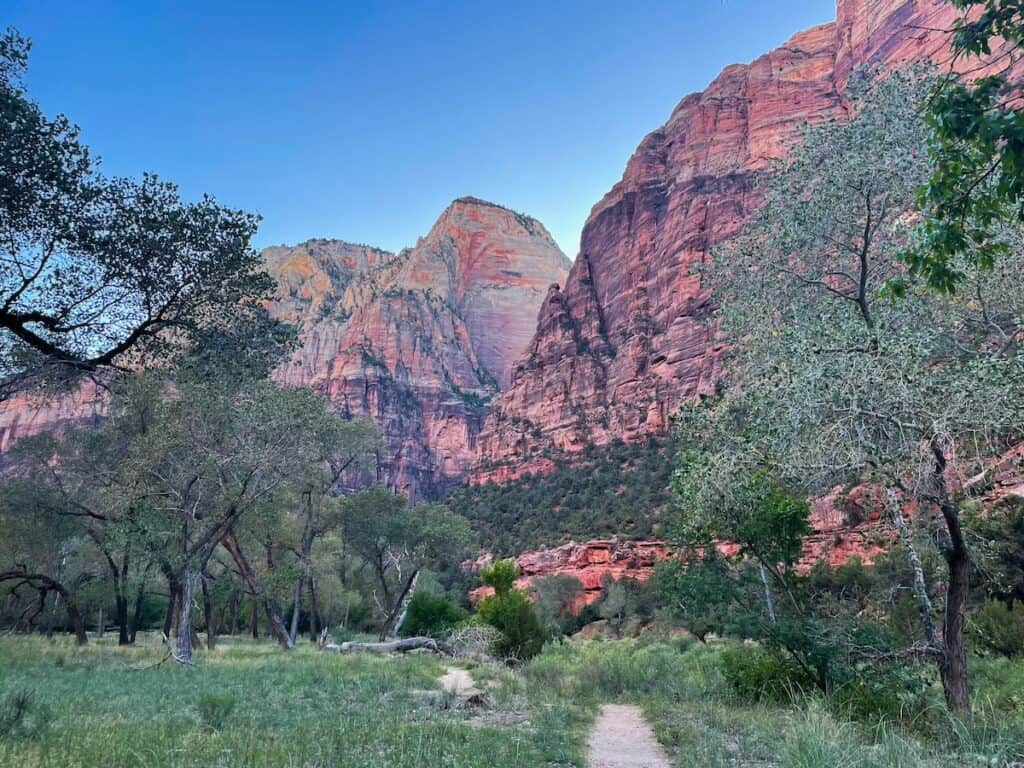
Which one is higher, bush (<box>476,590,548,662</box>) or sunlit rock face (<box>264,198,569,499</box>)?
sunlit rock face (<box>264,198,569,499</box>)

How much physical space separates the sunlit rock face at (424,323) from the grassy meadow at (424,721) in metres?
72.1

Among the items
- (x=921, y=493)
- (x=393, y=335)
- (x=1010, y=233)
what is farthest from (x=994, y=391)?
(x=393, y=335)

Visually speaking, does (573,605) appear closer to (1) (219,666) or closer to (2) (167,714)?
(1) (219,666)

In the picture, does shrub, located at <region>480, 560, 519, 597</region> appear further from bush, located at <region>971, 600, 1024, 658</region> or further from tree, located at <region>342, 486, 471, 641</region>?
bush, located at <region>971, 600, 1024, 658</region>

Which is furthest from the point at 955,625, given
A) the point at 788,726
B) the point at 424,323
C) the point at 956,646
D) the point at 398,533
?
the point at 424,323

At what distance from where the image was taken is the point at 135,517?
19.0 metres

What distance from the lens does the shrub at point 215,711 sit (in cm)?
679

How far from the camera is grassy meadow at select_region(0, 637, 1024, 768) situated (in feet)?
15.7

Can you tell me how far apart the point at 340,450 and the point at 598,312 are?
7132 centimetres

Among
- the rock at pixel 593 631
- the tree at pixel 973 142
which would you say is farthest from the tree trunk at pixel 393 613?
the tree at pixel 973 142

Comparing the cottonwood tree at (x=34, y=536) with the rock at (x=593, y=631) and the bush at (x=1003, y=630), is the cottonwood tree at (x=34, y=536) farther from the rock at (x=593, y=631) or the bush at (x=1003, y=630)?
the rock at (x=593, y=631)

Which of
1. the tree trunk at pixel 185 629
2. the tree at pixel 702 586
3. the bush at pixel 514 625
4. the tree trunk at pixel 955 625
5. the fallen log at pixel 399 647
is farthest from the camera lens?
the fallen log at pixel 399 647

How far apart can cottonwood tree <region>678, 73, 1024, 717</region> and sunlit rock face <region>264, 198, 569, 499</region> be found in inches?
3020

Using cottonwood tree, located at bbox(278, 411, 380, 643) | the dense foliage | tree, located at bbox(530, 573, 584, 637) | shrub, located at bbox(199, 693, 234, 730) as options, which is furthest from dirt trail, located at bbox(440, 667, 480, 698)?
the dense foliage
